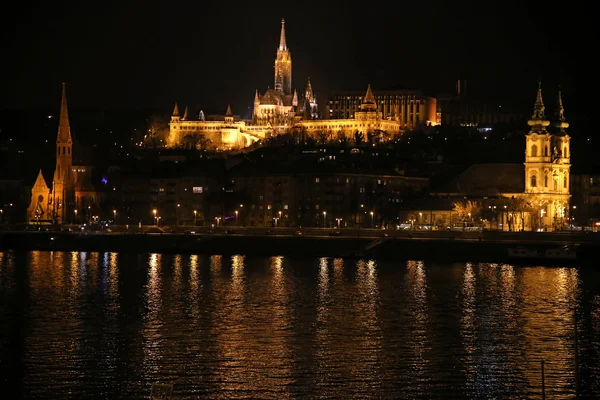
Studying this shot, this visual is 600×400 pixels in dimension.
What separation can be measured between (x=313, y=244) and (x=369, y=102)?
343 feet

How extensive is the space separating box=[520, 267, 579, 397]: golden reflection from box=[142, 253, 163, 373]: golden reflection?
1079 centimetres

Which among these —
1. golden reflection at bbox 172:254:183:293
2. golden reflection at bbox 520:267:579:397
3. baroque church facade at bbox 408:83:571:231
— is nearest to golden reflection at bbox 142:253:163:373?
golden reflection at bbox 172:254:183:293

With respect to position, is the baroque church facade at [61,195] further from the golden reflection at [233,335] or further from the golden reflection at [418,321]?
the golden reflection at [233,335]

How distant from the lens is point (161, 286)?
190ft

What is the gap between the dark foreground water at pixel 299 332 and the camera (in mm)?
32875

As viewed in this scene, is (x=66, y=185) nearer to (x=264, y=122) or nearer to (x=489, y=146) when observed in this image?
(x=489, y=146)

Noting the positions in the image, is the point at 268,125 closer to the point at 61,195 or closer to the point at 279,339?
the point at 61,195

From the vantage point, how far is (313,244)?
79875 millimetres

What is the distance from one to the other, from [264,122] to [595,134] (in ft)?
189

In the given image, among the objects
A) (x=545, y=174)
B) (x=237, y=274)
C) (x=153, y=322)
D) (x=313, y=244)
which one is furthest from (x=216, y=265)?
(x=545, y=174)

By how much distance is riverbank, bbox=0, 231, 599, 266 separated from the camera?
74688mm

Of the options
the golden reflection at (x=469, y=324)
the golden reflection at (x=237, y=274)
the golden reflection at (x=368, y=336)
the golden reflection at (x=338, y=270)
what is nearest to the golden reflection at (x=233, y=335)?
the golden reflection at (x=237, y=274)

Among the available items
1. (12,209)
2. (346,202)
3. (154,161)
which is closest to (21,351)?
(346,202)

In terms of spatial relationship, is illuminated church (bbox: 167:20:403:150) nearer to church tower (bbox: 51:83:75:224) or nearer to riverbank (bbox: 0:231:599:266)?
church tower (bbox: 51:83:75:224)
